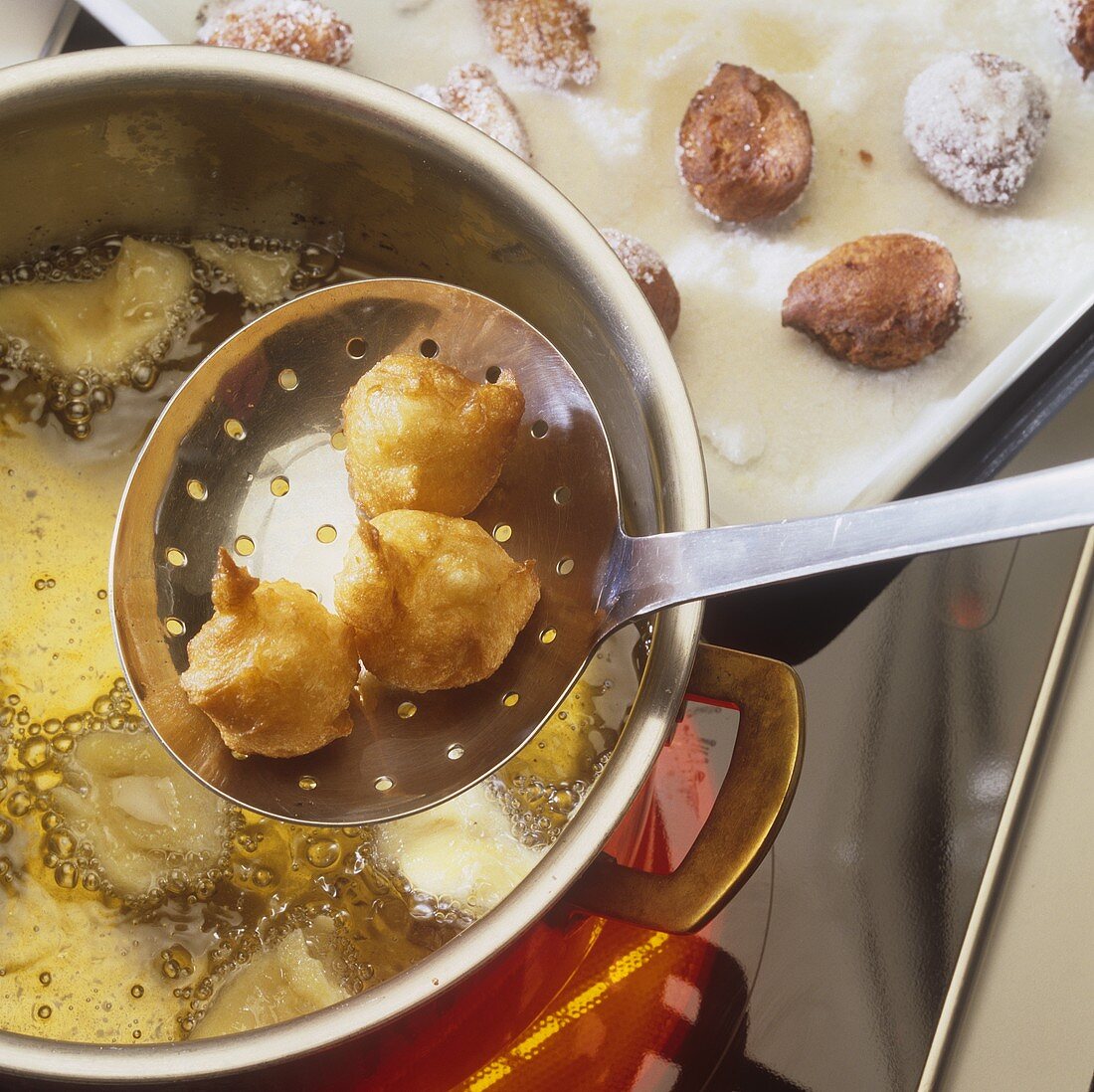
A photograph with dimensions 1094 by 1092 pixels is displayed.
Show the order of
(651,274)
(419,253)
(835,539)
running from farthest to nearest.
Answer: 1. (651,274)
2. (419,253)
3. (835,539)

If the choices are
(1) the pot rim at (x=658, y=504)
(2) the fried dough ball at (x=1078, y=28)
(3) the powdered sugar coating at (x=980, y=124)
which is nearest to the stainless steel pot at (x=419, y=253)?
(1) the pot rim at (x=658, y=504)

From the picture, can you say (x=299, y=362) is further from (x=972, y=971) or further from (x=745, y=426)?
(x=972, y=971)

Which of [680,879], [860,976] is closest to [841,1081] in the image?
[860,976]

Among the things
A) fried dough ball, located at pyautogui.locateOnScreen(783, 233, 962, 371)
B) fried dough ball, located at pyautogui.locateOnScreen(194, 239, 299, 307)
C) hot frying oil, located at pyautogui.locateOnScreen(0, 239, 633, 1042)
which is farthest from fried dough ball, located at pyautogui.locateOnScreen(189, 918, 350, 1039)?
fried dough ball, located at pyautogui.locateOnScreen(783, 233, 962, 371)

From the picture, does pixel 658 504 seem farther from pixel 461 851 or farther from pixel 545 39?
pixel 545 39

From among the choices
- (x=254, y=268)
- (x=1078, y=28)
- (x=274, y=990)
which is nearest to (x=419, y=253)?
(x=254, y=268)

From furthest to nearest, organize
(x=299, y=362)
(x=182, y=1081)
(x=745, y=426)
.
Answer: (x=745, y=426) < (x=299, y=362) < (x=182, y=1081)
